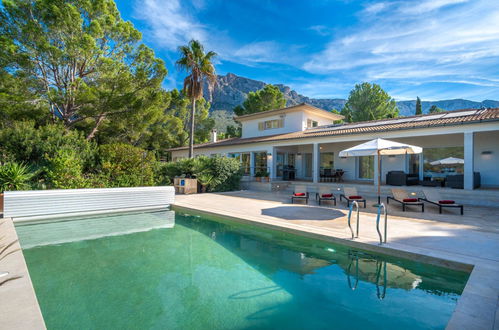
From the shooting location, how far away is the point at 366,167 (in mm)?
18172

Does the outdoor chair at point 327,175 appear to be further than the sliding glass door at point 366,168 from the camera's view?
No

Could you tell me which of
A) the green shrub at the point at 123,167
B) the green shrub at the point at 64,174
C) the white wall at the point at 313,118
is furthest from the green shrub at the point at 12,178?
the white wall at the point at 313,118

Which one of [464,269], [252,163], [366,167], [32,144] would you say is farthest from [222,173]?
[464,269]

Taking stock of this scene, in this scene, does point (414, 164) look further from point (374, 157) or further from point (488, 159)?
point (488, 159)

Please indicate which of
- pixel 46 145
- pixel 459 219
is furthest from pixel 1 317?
pixel 46 145

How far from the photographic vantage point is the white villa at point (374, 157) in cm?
1200

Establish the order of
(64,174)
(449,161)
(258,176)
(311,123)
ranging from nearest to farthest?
(64,174) → (449,161) → (258,176) → (311,123)

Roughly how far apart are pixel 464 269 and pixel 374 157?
36.7 ft

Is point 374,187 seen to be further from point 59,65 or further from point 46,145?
point 59,65

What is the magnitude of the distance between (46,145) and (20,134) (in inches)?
50.1

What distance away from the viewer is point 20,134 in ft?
40.7

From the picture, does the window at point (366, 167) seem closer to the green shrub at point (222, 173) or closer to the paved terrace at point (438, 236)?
the paved terrace at point (438, 236)

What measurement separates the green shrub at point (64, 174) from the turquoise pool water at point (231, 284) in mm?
4701

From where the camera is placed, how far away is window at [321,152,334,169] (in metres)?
20.0
